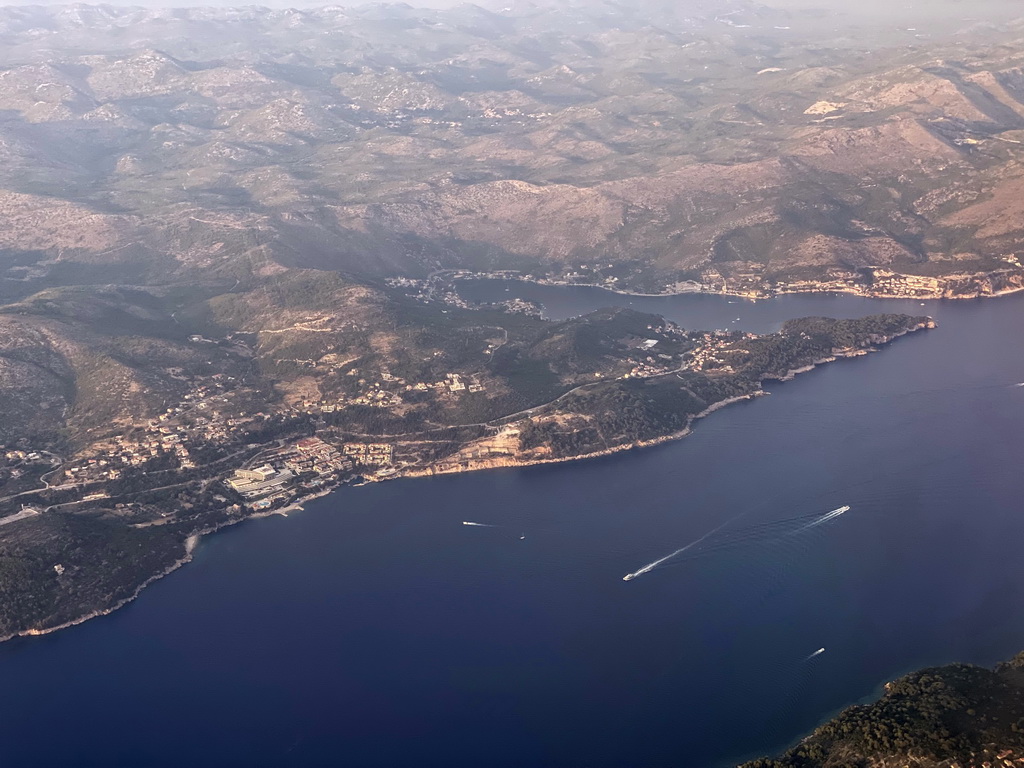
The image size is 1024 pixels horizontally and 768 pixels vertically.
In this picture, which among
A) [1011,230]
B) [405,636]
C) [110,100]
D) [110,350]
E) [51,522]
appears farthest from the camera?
[110,100]

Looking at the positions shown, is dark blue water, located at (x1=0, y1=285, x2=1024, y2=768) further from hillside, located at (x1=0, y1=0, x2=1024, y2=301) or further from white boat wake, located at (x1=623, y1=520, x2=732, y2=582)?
hillside, located at (x1=0, y1=0, x2=1024, y2=301)

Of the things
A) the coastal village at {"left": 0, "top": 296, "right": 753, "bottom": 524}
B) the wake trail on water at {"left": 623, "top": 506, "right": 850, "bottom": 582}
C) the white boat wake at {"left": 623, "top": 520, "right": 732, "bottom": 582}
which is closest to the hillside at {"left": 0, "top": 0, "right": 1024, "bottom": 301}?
the coastal village at {"left": 0, "top": 296, "right": 753, "bottom": 524}

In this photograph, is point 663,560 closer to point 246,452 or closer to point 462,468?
point 462,468

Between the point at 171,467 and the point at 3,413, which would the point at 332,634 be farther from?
the point at 3,413

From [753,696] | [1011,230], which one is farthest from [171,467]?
[1011,230]

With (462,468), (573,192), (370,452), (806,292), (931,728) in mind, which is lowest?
(806,292)

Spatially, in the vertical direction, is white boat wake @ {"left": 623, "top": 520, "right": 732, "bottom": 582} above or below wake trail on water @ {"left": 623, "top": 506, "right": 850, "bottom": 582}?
below

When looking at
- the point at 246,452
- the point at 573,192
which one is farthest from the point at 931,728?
the point at 573,192
